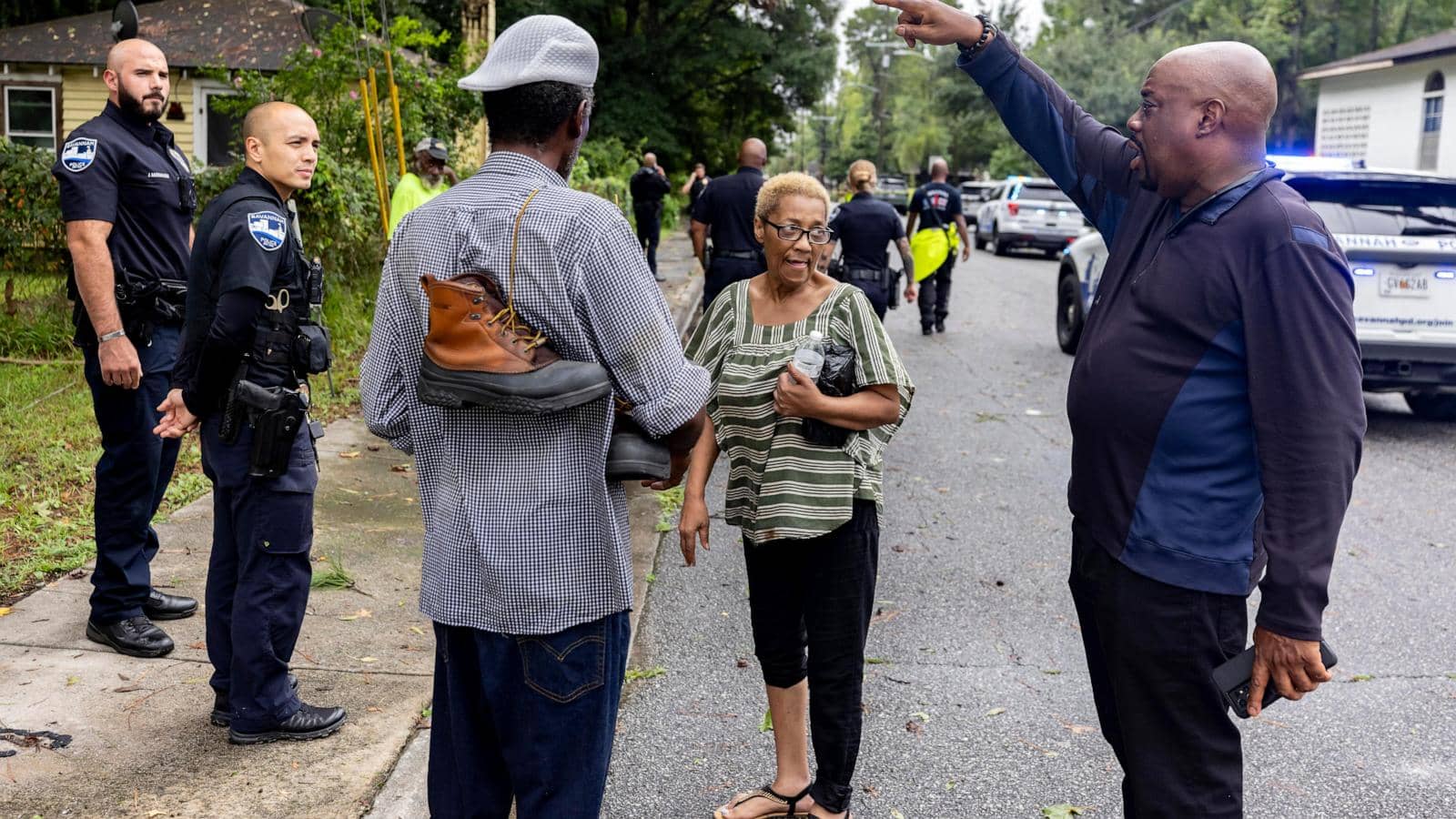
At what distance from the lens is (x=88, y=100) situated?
2155 cm

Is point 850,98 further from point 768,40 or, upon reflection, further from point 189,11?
point 189,11

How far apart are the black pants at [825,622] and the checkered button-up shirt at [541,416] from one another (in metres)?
1.00

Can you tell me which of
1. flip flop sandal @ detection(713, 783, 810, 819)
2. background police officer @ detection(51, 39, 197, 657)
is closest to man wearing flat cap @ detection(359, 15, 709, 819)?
flip flop sandal @ detection(713, 783, 810, 819)

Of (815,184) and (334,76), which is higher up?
(334,76)

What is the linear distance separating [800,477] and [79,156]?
2.83 metres

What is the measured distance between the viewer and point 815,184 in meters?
3.63

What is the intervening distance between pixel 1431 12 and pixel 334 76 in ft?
157

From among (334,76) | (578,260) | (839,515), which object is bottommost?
(839,515)

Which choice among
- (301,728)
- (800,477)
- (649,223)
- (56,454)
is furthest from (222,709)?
(649,223)

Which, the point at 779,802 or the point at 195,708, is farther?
the point at 195,708

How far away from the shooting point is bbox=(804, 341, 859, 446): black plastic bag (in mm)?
3387

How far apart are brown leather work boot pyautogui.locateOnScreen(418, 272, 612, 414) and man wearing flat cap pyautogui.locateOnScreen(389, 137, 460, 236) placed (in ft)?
19.0

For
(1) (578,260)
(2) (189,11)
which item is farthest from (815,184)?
(2) (189,11)

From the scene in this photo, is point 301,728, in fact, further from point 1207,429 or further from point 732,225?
point 732,225
